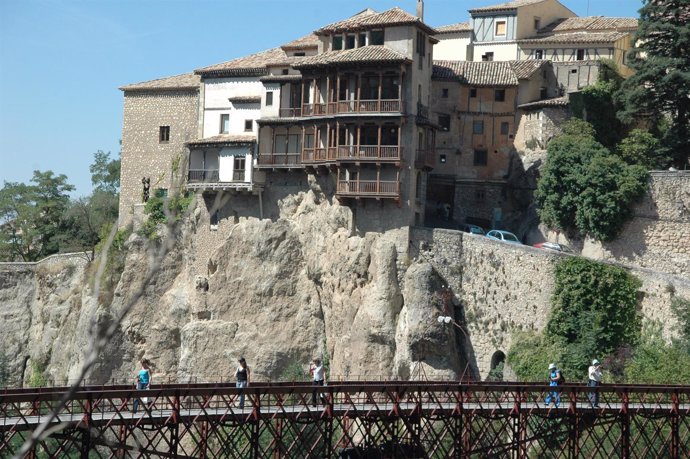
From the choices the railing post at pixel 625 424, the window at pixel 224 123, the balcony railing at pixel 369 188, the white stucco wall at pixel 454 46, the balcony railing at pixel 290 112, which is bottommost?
the railing post at pixel 625 424

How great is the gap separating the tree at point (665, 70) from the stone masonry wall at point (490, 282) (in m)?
10.2

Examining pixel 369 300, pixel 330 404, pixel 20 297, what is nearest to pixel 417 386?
pixel 330 404

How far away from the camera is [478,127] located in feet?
203

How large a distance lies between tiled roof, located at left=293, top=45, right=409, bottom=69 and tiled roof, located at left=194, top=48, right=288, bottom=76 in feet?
17.7

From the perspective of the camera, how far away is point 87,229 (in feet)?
270

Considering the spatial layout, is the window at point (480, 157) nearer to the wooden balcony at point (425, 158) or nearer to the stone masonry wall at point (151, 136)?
the wooden balcony at point (425, 158)

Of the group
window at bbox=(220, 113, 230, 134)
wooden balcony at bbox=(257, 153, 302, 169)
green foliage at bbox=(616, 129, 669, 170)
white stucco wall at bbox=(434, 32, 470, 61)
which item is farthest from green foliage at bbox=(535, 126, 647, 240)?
window at bbox=(220, 113, 230, 134)

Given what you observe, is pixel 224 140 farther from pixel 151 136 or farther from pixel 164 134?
pixel 151 136

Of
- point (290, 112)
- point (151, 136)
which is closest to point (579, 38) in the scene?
point (290, 112)

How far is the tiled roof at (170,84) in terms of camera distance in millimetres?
66562

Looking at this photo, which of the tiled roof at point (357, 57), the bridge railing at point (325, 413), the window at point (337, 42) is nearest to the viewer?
the bridge railing at point (325, 413)

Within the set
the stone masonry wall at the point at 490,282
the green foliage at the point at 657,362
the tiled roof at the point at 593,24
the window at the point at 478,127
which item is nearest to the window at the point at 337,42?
the window at the point at 478,127

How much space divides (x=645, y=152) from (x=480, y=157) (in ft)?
28.6

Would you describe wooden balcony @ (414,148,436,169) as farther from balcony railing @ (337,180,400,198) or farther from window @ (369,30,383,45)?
window @ (369,30,383,45)
